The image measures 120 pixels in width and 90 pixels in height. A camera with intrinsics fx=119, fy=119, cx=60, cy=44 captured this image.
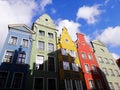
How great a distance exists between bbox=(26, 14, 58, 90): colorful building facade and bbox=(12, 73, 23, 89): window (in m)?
1.25

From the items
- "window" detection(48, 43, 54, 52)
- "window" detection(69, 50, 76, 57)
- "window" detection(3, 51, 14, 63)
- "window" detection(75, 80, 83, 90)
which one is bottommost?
"window" detection(75, 80, 83, 90)

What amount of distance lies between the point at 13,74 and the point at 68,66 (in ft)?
35.0

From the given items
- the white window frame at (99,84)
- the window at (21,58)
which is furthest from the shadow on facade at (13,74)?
the white window frame at (99,84)

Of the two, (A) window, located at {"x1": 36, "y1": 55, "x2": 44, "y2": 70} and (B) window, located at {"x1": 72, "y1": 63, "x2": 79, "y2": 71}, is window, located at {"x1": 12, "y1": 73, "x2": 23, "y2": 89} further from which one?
(B) window, located at {"x1": 72, "y1": 63, "x2": 79, "y2": 71}

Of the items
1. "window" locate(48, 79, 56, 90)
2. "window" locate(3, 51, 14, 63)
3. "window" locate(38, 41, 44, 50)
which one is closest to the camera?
"window" locate(3, 51, 14, 63)

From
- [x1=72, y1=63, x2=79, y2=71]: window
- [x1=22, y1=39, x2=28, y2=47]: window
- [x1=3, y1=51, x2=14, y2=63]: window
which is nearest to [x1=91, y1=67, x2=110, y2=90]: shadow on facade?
[x1=72, y1=63, x2=79, y2=71]: window

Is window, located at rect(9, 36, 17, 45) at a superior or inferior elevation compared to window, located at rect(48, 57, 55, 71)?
superior

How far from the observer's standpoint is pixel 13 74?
18.8 m

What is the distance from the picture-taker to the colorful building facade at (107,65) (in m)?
28.3

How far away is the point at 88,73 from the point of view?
26250mm

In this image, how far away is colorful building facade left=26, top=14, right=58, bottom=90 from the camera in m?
19.9

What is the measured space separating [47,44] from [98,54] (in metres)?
15.2

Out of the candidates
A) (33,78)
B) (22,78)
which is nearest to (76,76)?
(33,78)

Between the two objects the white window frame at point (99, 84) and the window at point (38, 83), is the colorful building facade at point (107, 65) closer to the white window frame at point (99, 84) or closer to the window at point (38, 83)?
the white window frame at point (99, 84)
